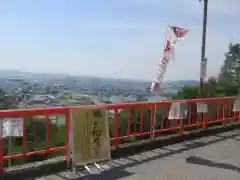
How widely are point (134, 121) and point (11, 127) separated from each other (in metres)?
3.82

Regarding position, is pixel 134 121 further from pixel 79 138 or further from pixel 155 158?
pixel 79 138

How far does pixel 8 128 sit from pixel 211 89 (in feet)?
42.7

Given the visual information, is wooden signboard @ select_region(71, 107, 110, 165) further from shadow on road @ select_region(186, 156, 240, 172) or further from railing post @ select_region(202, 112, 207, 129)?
railing post @ select_region(202, 112, 207, 129)

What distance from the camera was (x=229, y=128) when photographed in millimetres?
11047

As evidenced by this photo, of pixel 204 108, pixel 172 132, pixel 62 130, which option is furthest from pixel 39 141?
pixel 204 108

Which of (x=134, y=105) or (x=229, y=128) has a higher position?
(x=134, y=105)

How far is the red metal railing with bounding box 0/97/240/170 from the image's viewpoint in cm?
541

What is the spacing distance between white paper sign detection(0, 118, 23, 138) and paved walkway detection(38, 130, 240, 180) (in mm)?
986

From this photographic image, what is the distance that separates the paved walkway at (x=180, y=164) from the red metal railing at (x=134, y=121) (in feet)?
1.79

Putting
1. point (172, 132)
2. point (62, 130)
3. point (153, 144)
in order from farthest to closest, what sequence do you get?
point (172, 132) < point (153, 144) < point (62, 130)

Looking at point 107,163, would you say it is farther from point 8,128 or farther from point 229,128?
point 229,128

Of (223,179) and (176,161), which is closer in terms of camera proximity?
(223,179)

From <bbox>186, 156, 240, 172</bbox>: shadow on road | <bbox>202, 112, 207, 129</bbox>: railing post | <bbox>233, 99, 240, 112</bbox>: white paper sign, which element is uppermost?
<bbox>233, 99, 240, 112</bbox>: white paper sign

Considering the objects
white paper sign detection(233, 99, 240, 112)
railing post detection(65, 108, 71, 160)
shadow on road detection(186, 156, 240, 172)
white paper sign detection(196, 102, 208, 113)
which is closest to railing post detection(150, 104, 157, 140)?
shadow on road detection(186, 156, 240, 172)
